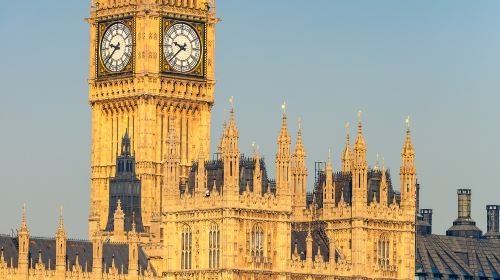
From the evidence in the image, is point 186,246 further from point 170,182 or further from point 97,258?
point 97,258

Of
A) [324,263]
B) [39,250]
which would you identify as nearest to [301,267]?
[324,263]

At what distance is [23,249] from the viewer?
189 meters

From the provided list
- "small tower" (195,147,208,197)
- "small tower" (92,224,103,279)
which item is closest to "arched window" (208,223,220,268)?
"small tower" (195,147,208,197)

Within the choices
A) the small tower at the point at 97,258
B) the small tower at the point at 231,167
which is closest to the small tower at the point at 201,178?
the small tower at the point at 231,167

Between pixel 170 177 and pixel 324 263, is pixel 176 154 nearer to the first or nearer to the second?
pixel 170 177

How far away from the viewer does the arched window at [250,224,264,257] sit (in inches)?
7618

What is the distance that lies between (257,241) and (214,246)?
12.6 ft

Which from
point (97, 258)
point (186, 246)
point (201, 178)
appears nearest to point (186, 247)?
point (186, 246)

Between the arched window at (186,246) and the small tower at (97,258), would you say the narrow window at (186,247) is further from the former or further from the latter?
the small tower at (97,258)

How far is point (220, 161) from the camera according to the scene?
19500 cm

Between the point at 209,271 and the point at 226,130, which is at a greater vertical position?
the point at 226,130

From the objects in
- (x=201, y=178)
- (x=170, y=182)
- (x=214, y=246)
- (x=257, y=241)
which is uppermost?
(x=201, y=178)

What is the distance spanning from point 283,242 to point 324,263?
5.99 metres

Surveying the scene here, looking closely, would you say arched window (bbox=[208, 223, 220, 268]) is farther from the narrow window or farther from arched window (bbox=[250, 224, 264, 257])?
arched window (bbox=[250, 224, 264, 257])
